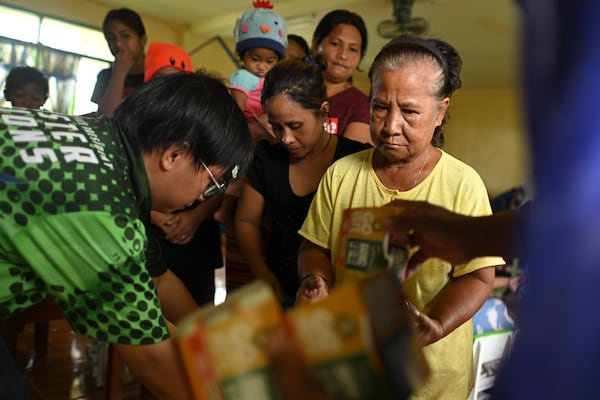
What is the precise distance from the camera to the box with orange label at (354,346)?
439 mm

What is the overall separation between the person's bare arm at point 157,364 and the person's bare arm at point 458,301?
0.40 meters

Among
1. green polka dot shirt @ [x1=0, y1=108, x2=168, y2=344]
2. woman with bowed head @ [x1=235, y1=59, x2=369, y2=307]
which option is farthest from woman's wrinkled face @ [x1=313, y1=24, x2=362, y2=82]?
green polka dot shirt @ [x1=0, y1=108, x2=168, y2=344]

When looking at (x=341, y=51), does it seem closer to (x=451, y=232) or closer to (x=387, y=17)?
(x=451, y=232)

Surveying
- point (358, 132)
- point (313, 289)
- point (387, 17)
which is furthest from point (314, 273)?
point (387, 17)

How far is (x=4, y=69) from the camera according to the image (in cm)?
576

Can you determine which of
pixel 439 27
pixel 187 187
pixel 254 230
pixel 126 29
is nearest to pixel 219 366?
pixel 187 187

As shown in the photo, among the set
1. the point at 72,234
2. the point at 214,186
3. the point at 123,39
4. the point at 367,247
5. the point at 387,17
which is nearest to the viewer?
the point at 367,247

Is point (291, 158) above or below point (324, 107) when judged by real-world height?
below

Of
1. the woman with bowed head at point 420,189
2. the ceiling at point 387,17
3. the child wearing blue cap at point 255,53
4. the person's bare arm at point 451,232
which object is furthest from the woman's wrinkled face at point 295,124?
the ceiling at point 387,17

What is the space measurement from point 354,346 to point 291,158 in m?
1.17

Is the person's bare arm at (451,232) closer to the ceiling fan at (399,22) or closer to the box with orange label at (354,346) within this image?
the box with orange label at (354,346)

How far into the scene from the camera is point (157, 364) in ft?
2.90

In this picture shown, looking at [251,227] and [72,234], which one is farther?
[251,227]

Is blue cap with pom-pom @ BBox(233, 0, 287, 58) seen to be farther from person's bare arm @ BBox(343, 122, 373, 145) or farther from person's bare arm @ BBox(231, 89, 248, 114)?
person's bare arm @ BBox(343, 122, 373, 145)
